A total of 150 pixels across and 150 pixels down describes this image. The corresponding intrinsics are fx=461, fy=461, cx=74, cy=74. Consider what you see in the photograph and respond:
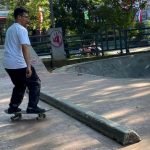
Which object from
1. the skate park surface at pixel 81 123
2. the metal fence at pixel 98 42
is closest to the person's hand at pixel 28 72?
the skate park surface at pixel 81 123

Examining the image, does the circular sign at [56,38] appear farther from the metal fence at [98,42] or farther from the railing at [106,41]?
the railing at [106,41]

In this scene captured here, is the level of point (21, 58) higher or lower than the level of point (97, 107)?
higher

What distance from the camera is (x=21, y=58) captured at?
270 inches

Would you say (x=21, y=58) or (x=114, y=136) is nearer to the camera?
(x=114, y=136)

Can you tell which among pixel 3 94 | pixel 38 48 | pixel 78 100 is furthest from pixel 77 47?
pixel 78 100

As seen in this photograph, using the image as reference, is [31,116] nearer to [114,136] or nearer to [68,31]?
[114,136]

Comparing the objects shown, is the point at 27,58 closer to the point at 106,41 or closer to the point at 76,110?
the point at 76,110

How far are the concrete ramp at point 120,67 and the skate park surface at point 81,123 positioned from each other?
3908 mm

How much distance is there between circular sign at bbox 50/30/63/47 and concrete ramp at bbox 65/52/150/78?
83.8 inches

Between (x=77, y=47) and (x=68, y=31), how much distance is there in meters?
6.08

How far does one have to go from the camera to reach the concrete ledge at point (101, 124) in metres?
5.53

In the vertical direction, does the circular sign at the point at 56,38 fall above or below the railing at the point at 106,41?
above

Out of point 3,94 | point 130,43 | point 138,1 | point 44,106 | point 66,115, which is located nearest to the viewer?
point 66,115

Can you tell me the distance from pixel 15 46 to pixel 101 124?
1.78 meters
